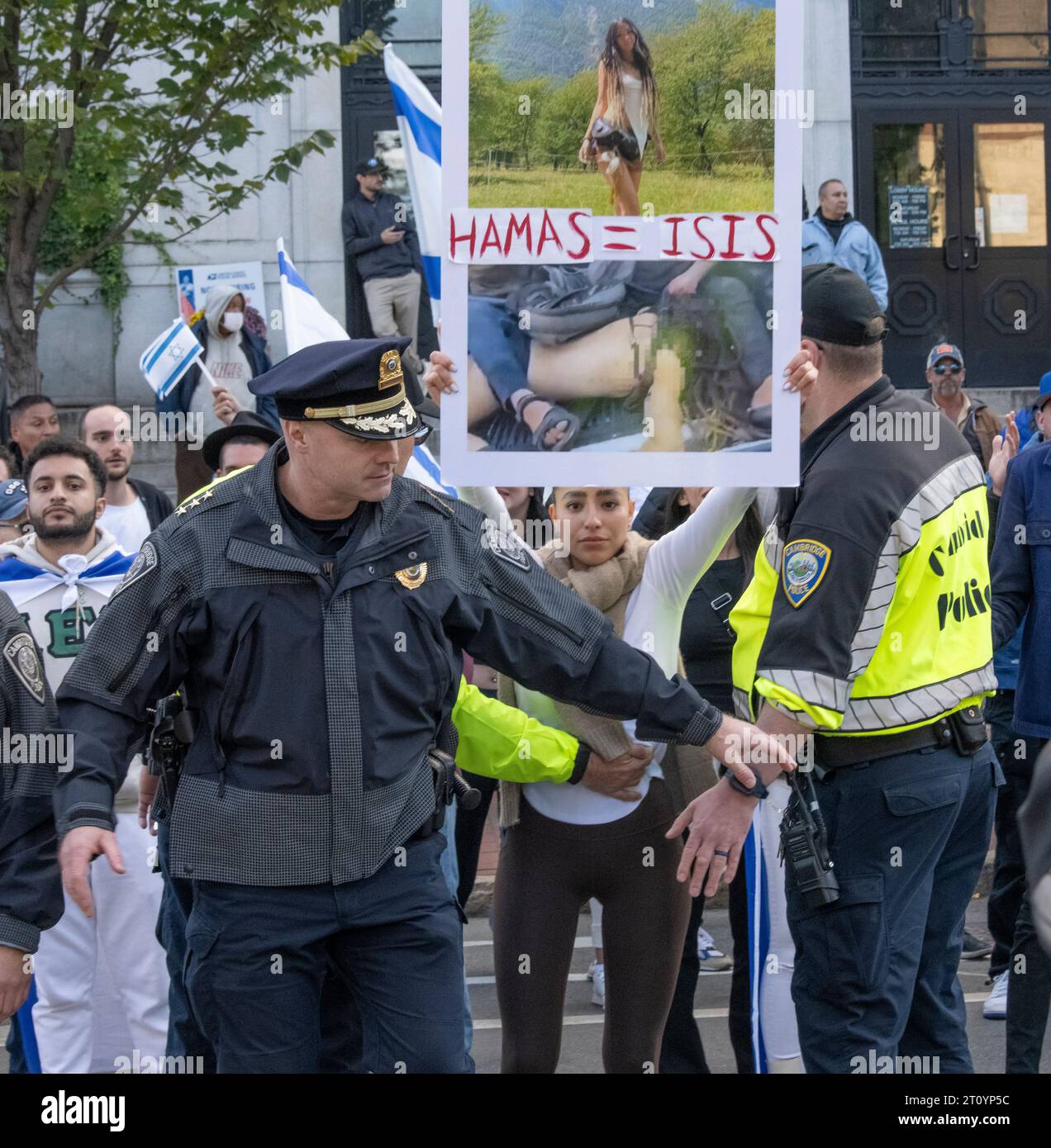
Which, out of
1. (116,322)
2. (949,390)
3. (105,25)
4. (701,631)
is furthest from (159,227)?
(701,631)

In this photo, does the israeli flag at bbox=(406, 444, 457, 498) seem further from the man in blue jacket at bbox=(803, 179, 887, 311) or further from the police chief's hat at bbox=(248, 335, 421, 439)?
the man in blue jacket at bbox=(803, 179, 887, 311)

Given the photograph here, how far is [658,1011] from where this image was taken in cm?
463

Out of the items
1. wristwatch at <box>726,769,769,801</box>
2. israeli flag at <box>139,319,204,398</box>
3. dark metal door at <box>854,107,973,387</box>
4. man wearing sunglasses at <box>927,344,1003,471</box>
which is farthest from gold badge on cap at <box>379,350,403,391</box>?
dark metal door at <box>854,107,973,387</box>

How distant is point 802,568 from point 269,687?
48.1 inches

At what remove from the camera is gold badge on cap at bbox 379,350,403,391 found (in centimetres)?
370

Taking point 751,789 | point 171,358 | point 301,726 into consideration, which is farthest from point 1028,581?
point 171,358

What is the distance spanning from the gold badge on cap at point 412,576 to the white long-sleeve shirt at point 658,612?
104cm

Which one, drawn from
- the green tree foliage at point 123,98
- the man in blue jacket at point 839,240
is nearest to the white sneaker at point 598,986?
the green tree foliage at point 123,98

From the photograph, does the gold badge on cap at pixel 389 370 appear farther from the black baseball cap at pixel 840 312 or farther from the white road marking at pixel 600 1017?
the white road marking at pixel 600 1017

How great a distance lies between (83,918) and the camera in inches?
208

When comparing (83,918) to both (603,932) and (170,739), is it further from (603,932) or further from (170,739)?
(170,739)

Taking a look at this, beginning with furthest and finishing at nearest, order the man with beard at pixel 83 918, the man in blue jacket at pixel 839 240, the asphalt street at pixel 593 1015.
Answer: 1. the man in blue jacket at pixel 839 240
2. the asphalt street at pixel 593 1015
3. the man with beard at pixel 83 918

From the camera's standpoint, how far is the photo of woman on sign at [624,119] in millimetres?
3982

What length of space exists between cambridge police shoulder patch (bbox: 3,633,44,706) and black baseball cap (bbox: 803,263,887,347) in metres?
1.96
